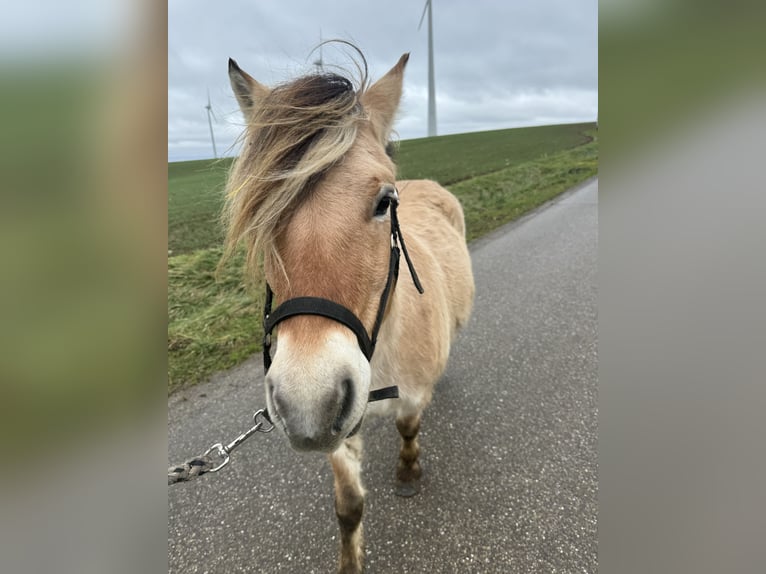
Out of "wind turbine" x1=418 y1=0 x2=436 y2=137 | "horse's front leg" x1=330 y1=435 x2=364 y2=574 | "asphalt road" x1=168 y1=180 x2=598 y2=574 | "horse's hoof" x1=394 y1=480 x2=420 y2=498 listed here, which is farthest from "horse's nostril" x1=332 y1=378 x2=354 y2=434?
"wind turbine" x1=418 y1=0 x2=436 y2=137

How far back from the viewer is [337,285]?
1.50 metres

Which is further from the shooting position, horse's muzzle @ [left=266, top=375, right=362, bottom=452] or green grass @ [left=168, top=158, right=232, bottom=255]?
green grass @ [left=168, top=158, right=232, bottom=255]

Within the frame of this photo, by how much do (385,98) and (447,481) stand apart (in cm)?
278

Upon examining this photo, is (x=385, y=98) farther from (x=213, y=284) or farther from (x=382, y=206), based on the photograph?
(x=213, y=284)

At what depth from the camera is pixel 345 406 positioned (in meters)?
1.44

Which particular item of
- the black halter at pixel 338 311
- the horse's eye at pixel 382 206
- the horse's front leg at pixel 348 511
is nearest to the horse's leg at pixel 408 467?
the horse's front leg at pixel 348 511

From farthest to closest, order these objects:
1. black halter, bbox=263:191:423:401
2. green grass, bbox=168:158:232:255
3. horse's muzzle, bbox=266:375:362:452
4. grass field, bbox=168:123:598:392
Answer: green grass, bbox=168:158:232:255, grass field, bbox=168:123:598:392, black halter, bbox=263:191:423:401, horse's muzzle, bbox=266:375:362:452

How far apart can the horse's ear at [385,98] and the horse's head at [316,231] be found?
0.88ft

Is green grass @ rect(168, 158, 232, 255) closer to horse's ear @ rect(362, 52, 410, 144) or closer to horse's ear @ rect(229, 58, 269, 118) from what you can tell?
horse's ear @ rect(229, 58, 269, 118)

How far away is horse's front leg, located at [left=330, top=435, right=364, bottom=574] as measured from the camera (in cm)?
242

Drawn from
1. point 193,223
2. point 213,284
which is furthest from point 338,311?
point 193,223
